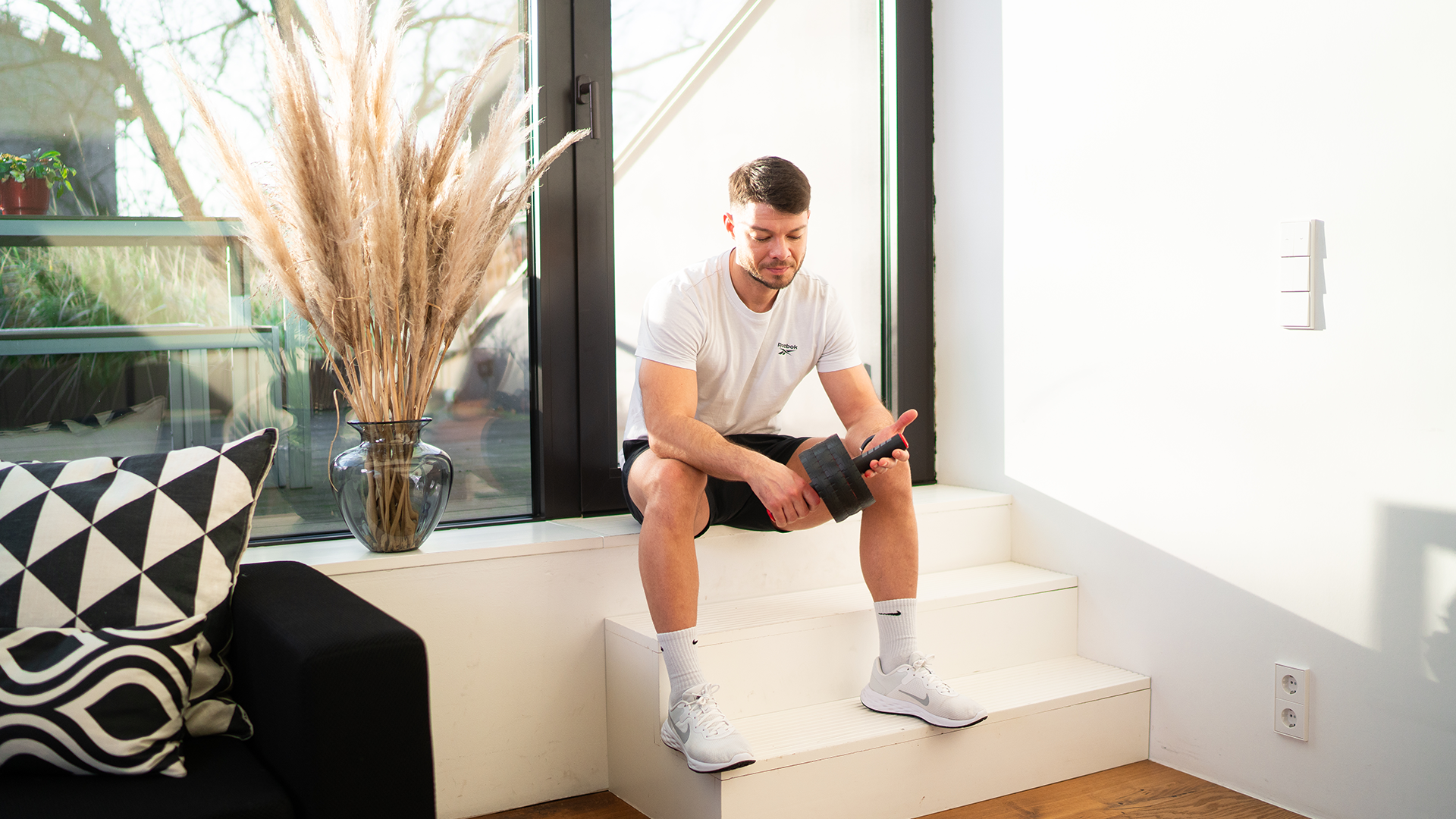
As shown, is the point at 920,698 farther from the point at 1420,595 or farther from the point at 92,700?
the point at 92,700

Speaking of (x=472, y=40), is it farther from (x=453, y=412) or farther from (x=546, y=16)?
(x=453, y=412)

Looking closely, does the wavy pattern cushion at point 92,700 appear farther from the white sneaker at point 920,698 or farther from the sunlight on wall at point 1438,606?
the sunlight on wall at point 1438,606

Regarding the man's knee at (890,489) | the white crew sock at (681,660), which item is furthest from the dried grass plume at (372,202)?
the man's knee at (890,489)

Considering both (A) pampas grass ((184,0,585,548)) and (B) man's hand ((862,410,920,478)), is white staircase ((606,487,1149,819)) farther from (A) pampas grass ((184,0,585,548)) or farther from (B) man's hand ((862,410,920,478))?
(A) pampas grass ((184,0,585,548))

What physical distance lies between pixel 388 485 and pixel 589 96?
99 centimetres

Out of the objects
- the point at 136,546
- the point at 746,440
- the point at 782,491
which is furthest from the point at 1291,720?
the point at 136,546

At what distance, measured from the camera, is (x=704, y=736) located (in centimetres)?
171

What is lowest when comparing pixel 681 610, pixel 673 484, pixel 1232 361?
Answer: pixel 681 610

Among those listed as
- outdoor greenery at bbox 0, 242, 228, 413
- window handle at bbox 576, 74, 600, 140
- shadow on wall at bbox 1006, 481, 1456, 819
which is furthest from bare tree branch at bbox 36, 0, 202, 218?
shadow on wall at bbox 1006, 481, 1456, 819

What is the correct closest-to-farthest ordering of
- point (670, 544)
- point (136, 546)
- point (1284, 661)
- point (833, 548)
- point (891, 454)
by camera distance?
point (136, 546) → point (891, 454) → point (670, 544) → point (1284, 661) → point (833, 548)

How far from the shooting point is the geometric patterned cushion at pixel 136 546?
1263 mm

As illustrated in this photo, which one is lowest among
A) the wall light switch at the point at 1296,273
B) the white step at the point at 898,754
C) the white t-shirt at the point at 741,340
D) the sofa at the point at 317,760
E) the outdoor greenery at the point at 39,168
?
the white step at the point at 898,754

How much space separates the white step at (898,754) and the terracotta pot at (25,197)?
1.33 metres

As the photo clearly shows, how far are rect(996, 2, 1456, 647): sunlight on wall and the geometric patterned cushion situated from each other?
1730 millimetres
